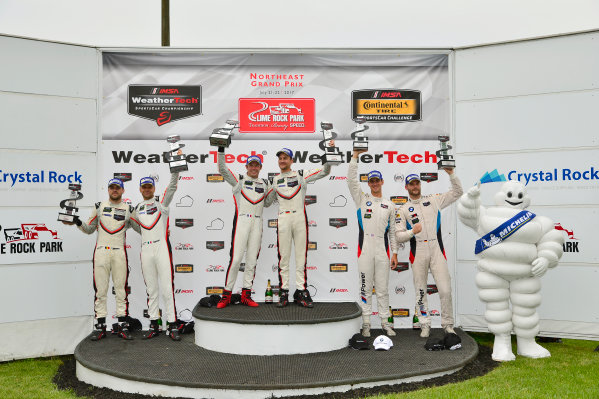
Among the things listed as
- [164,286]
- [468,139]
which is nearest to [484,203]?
[468,139]

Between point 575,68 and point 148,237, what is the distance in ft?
17.2

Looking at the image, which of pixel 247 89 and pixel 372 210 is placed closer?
pixel 372 210

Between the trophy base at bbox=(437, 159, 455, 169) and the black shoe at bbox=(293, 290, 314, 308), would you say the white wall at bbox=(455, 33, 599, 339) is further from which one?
the black shoe at bbox=(293, 290, 314, 308)

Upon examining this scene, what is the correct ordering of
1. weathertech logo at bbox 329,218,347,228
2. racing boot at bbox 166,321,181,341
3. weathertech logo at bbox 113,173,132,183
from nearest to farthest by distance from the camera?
racing boot at bbox 166,321,181,341, weathertech logo at bbox 113,173,132,183, weathertech logo at bbox 329,218,347,228

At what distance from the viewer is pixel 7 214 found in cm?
589

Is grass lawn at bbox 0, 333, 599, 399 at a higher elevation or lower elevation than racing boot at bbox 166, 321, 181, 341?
lower

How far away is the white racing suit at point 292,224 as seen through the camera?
230 inches

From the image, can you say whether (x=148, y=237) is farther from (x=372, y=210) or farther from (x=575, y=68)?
(x=575, y=68)

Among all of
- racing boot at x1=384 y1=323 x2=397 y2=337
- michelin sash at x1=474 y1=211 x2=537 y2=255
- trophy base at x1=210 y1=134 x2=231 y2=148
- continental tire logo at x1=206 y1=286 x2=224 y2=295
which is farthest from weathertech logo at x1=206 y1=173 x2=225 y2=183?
michelin sash at x1=474 y1=211 x2=537 y2=255

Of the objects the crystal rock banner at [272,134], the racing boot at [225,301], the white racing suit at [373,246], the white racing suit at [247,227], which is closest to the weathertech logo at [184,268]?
the crystal rock banner at [272,134]

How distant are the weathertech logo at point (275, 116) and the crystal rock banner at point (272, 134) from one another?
1cm

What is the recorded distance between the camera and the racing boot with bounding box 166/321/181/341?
18.5 feet

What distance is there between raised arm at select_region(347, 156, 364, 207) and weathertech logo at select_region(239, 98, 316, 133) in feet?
3.57

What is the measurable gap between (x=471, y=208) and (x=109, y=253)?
155 inches
